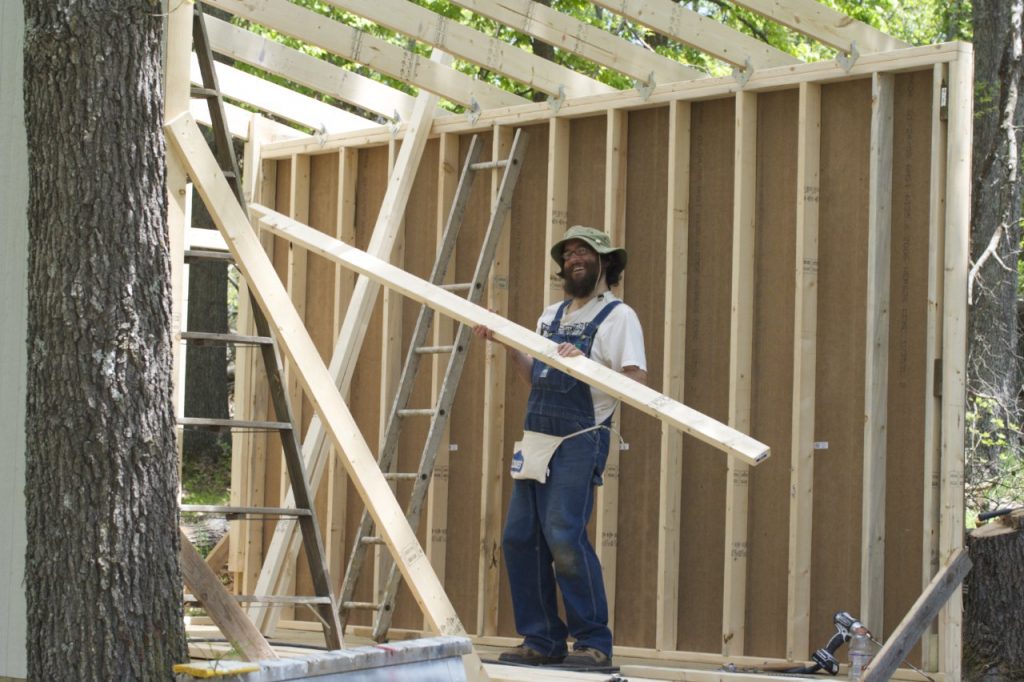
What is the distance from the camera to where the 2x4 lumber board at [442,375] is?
24.8ft

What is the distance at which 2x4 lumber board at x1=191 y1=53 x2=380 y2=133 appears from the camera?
8.13 m

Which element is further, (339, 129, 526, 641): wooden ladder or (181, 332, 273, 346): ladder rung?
(339, 129, 526, 641): wooden ladder

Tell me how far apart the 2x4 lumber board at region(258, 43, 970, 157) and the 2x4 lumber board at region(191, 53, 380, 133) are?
13.5 inches

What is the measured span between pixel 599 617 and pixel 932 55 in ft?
9.09

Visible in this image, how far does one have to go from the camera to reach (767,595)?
21.0 ft

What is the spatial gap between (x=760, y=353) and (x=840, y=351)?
1.33 feet

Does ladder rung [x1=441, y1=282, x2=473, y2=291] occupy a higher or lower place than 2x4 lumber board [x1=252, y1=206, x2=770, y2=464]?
higher

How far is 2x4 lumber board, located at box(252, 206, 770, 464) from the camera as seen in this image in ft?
14.6

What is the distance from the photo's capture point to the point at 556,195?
23.8ft

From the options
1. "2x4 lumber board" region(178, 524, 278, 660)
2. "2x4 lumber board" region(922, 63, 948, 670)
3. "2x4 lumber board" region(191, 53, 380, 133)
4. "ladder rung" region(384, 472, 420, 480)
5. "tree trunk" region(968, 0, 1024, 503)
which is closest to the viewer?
"2x4 lumber board" region(178, 524, 278, 660)

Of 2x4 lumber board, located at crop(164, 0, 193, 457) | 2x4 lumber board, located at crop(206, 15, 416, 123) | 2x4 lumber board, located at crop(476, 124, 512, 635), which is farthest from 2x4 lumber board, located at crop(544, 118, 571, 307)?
→ 2x4 lumber board, located at crop(164, 0, 193, 457)

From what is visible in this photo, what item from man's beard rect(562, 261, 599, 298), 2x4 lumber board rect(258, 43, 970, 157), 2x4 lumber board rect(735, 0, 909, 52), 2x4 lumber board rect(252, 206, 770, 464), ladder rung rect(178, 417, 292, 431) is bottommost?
ladder rung rect(178, 417, 292, 431)

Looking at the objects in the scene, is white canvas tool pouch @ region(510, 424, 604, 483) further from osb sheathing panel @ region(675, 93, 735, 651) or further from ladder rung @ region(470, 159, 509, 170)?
ladder rung @ region(470, 159, 509, 170)

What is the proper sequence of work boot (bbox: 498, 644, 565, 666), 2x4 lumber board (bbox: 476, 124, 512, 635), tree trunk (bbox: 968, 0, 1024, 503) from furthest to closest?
tree trunk (bbox: 968, 0, 1024, 503), 2x4 lumber board (bbox: 476, 124, 512, 635), work boot (bbox: 498, 644, 565, 666)
